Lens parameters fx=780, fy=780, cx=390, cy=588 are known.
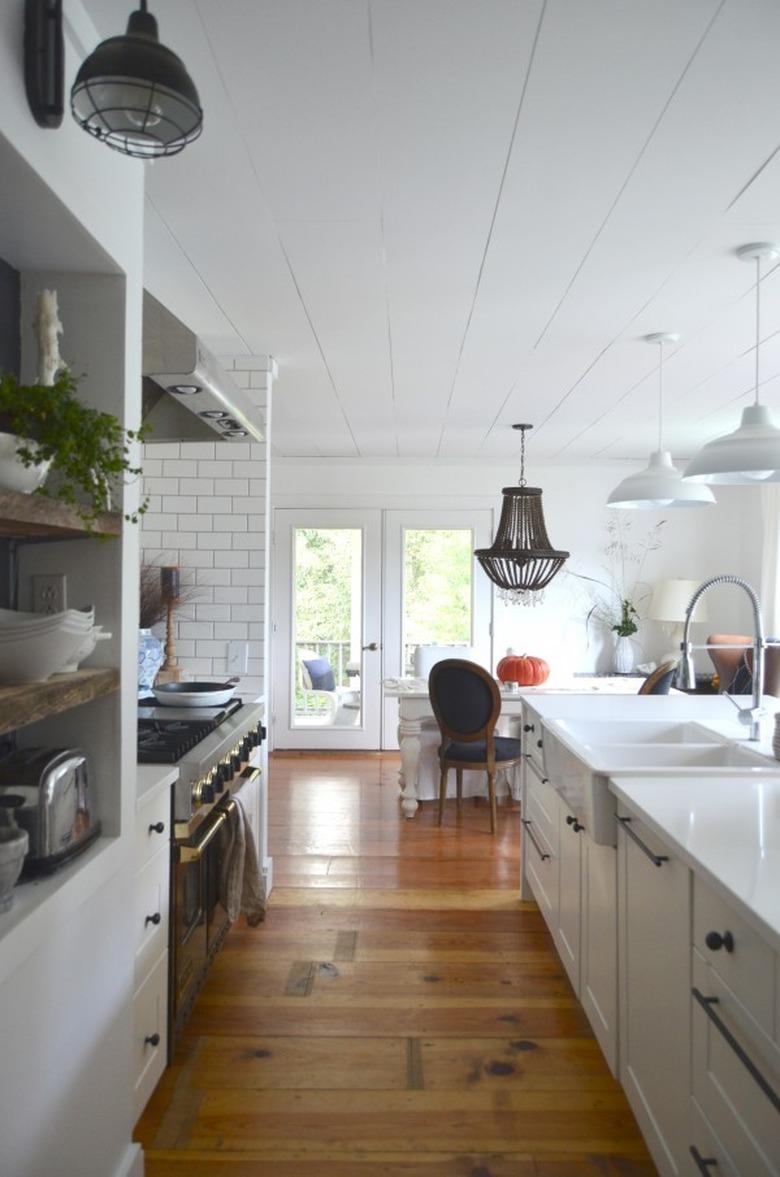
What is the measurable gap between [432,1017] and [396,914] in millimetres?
812

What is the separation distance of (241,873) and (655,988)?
1.51 metres

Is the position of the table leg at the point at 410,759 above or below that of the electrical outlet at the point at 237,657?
below

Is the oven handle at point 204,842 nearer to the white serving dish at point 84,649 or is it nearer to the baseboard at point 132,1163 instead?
the baseboard at point 132,1163

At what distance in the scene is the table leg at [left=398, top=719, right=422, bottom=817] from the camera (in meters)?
4.78

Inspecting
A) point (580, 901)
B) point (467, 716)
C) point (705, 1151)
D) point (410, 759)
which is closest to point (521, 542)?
point (467, 716)

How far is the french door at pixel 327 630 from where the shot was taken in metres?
6.62

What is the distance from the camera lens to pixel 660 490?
320cm

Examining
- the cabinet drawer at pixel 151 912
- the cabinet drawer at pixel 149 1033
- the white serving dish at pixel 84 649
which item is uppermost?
the white serving dish at pixel 84 649

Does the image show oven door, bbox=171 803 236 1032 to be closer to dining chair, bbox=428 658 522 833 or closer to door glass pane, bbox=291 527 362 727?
dining chair, bbox=428 658 522 833

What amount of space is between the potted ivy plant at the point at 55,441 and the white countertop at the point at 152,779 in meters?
0.73

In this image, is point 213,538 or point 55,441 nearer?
point 55,441

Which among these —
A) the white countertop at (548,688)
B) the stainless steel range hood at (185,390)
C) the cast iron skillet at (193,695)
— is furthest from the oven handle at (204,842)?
the white countertop at (548,688)

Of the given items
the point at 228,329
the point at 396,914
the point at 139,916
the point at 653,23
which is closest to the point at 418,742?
the point at 396,914

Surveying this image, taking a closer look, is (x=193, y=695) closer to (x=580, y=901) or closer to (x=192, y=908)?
(x=192, y=908)
